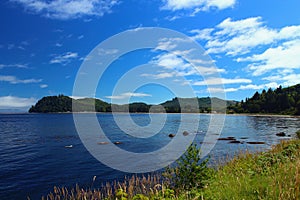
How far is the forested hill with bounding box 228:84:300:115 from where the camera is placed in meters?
142

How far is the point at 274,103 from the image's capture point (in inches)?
6068

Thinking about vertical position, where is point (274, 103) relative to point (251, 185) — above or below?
above

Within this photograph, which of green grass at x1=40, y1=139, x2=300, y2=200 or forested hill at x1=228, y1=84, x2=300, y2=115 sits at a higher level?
forested hill at x1=228, y1=84, x2=300, y2=115

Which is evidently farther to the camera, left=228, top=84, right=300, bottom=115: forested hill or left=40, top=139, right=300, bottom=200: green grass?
left=228, top=84, right=300, bottom=115: forested hill

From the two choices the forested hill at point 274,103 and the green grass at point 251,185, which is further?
the forested hill at point 274,103

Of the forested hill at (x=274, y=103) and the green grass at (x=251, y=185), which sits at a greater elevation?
the forested hill at (x=274, y=103)

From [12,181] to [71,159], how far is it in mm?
9933

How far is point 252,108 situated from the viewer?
174375 mm

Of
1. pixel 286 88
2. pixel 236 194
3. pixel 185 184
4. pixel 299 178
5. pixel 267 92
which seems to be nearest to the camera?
pixel 299 178

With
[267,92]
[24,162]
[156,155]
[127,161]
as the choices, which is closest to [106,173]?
[127,161]

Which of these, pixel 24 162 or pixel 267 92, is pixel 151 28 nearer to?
pixel 24 162

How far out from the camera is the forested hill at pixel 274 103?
141700 mm

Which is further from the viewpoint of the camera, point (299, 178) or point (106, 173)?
point (106, 173)

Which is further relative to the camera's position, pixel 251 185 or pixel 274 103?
pixel 274 103
